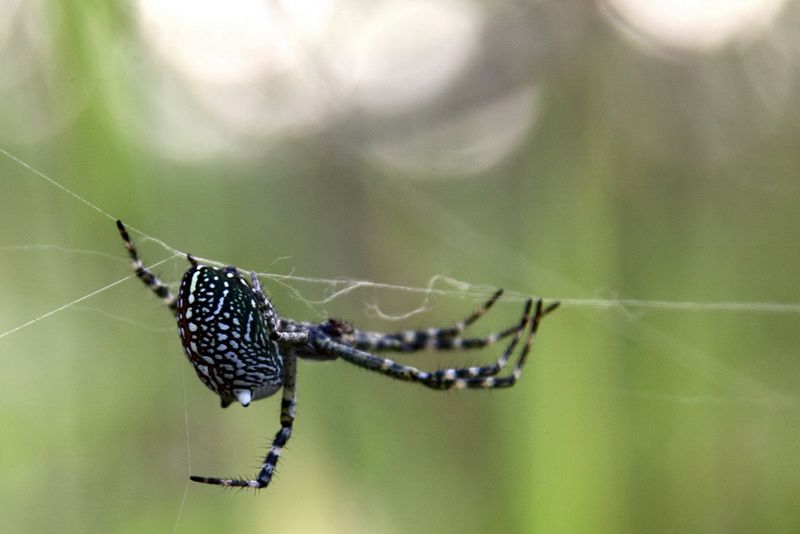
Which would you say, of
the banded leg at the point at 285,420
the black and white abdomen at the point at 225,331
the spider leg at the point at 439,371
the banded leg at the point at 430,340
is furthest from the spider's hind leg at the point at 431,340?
the black and white abdomen at the point at 225,331

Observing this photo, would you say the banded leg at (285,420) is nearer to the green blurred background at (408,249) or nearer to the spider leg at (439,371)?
the spider leg at (439,371)

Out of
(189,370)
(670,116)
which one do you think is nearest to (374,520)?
(189,370)

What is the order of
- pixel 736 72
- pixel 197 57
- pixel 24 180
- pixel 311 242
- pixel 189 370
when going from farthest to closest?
pixel 736 72
pixel 311 242
pixel 197 57
pixel 189 370
pixel 24 180

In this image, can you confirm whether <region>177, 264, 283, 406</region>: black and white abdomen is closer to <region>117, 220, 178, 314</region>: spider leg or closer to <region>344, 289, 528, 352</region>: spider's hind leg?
<region>117, 220, 178, 314</region>: spider leg

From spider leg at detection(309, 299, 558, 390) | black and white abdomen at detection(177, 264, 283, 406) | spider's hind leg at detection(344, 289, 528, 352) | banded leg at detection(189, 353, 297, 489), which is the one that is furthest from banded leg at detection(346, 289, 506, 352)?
black and white abdomen at detection(177, 264, 283, 406)

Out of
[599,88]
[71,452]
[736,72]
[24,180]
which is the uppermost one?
[736,72]

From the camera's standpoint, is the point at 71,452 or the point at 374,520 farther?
the point at 374,520

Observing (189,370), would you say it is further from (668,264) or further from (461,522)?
Answer: (668,264)
